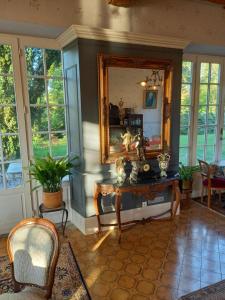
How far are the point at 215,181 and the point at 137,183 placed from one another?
5.63ft

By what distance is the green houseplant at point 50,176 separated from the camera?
283 cm

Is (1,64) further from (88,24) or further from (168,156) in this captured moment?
(168,156)

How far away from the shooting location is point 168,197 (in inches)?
144

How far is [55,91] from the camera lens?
325cm

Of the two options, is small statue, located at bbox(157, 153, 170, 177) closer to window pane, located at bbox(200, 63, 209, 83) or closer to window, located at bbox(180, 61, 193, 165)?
window, located at bbox(180, 61, 193, 165)

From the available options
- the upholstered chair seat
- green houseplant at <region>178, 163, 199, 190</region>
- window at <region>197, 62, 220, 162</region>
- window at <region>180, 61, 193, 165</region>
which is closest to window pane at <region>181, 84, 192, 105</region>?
window at <region>180, 61, 193, 165</region>

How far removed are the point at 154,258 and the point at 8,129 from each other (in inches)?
91.5

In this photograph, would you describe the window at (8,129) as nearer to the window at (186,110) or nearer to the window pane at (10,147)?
the window pane at (10,147)

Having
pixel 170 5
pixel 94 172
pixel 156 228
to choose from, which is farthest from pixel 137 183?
pixel 170 5

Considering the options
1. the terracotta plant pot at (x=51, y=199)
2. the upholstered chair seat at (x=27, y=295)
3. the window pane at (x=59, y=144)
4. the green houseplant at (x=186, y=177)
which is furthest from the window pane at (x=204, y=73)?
the upholstered chair seat at (x=27, y=295)

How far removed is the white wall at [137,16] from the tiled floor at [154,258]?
2.60 meters

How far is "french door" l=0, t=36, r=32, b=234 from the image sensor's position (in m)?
2.93

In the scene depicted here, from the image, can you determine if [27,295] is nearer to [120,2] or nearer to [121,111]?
[121,111]

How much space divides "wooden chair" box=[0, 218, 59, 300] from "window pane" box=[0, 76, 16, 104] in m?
1.92
